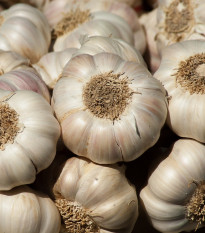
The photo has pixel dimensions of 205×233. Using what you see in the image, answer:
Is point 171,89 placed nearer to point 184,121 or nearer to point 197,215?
point 184,121

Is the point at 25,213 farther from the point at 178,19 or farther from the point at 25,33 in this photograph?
the point at 178,19

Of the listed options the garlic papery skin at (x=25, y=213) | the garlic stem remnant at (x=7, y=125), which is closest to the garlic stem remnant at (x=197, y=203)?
the garlic papery skin at (x=25, y=213)

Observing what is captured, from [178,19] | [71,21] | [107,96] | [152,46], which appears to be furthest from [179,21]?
[107,96]

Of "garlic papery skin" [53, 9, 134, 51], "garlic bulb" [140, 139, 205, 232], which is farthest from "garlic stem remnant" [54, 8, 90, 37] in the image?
"garlic bulb" [140, 139, 205, 232]

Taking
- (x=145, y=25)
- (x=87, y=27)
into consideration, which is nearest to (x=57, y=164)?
(x=87, y=27)

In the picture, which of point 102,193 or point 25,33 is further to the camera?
point 25,33

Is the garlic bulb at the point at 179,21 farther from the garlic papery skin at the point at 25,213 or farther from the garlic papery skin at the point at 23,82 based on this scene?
the garlic papery skin at the point at 25,213

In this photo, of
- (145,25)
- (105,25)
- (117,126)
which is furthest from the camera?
(145,25)
